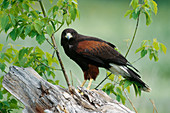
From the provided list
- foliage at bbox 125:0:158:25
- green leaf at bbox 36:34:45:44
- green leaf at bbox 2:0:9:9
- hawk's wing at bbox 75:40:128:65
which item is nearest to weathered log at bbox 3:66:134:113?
green leaf at bbox 36:34:45:44

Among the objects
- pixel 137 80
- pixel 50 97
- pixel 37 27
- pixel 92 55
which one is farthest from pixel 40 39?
pixel 137 80

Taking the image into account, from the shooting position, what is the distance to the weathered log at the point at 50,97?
2227mm

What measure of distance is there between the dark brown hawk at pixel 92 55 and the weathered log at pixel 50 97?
1.22ft

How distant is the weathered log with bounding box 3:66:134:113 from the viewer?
223cm

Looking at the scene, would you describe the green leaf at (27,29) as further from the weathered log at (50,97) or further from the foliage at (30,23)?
the weathered log at (50,97)

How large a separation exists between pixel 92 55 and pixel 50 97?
0.71 m

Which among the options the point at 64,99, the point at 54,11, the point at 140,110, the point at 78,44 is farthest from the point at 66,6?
the point at 140,110

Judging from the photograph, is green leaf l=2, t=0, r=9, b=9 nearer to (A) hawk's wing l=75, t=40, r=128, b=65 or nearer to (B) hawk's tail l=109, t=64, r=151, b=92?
(A) hawk's wing l=75, t=40, r=128, b=65

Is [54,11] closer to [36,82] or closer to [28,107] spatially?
[36,82]

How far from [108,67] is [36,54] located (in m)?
0.82

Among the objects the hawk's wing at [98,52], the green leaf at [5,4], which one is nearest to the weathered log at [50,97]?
the hawk's wing at [98,52]

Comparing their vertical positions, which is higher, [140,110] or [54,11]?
[54,11]

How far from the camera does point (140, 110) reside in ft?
13.4

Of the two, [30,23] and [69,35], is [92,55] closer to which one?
[69,35]
